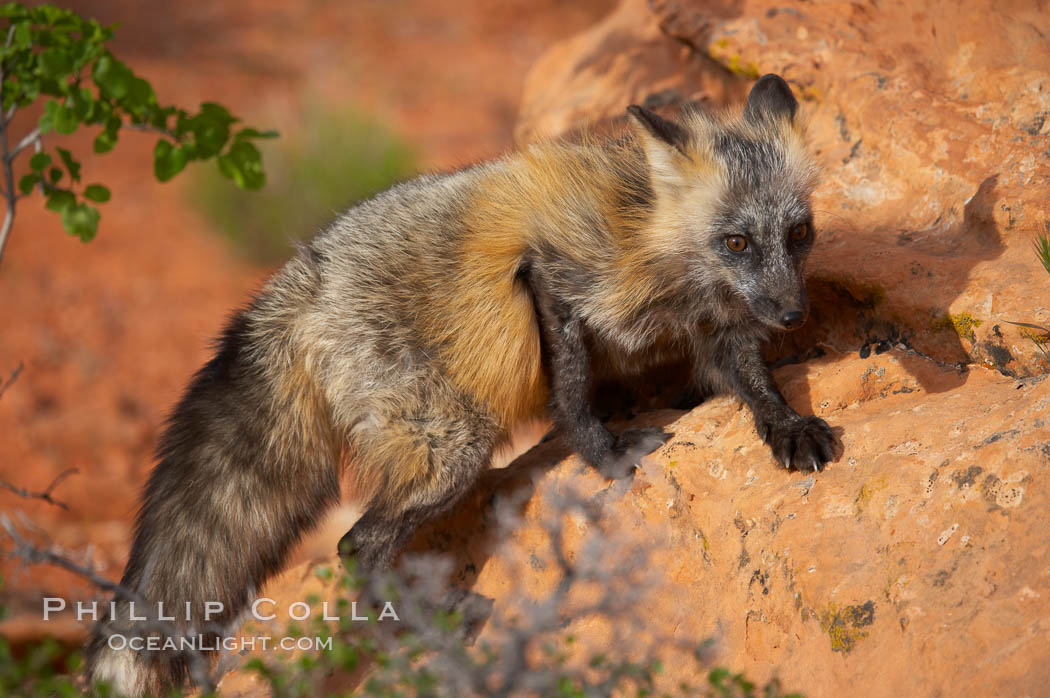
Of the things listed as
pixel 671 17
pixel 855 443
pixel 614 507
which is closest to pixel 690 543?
pixel 614 507

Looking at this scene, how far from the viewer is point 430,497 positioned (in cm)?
427

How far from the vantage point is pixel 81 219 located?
3719mm

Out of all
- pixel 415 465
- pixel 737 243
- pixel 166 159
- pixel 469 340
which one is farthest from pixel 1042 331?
pixel 166 159

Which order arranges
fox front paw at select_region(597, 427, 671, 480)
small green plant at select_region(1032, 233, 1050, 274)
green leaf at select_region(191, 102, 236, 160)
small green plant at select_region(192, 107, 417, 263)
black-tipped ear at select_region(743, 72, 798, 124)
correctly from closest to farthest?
small green plant at select_region(1032, 233, 1050, 274)
green leaf at select_region(191, 102, 236, 160)
fox front paw at select_region(597, 427, 671, 480)
black-tipped ear at select_region(743, 72, 798, 124)
small green plant at select_region(192, 107, 417, 263)

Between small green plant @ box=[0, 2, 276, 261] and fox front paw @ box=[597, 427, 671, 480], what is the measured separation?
6.74ft

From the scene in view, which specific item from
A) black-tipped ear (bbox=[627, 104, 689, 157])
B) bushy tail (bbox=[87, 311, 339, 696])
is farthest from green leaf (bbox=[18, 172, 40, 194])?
black-tipped ear (bbox=[627, 104, 689, 157])

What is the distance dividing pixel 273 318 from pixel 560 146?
5.45 ft

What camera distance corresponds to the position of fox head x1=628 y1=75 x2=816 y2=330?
3971 millimetres

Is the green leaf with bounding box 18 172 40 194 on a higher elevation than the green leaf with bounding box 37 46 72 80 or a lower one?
lower

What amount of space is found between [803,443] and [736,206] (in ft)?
3.51

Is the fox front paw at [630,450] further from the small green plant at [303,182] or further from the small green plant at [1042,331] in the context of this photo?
the small green plant at [303,182]

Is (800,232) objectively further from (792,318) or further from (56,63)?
(56,63)

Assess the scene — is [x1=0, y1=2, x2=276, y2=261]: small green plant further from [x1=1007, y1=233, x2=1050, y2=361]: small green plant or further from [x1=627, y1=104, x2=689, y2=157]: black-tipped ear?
[x1=1007, y1=233, x2=1050, y2=361]: small green plant

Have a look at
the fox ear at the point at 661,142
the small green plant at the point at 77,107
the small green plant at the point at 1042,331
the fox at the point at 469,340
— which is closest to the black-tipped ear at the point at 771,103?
the fox at the point at 469,340
